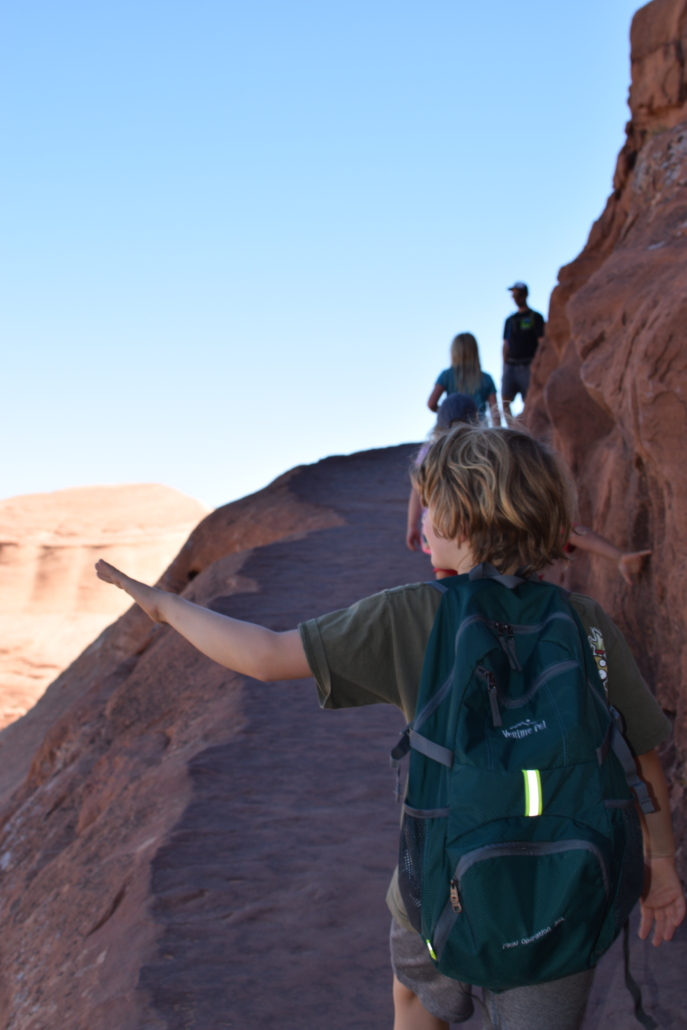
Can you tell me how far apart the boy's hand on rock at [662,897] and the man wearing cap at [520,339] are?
652 centimetres

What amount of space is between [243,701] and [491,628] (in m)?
3.36

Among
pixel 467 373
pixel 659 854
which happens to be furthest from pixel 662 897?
pixel 467 373

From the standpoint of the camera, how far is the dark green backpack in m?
1.12

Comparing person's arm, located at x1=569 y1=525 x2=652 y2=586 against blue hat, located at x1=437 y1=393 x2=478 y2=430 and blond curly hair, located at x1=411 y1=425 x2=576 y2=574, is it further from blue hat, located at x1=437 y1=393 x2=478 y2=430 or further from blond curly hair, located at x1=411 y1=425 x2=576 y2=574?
blond curly hair, located at x1=411 y1=425 x2=576 y2=574

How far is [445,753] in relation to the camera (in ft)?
→ 3.81

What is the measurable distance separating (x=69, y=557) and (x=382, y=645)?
31.7 metres

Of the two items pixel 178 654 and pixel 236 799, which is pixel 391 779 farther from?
pixel 178 654

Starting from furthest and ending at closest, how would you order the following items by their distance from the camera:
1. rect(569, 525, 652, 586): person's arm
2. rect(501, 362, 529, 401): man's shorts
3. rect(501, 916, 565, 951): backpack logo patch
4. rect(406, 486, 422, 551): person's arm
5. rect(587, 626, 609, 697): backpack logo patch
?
rect(501, 362, 529, 401): man's shorts < rect(406, 486, 422, 551): person's arm < rect(569, 525, 652, 586): person's arm < rect(587, 626, 609, 697): backpack logo patch < rect(501, 916, 565, 951): backpack logo patch

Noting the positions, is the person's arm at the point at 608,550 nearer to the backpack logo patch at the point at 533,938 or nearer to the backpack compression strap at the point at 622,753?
the backpack compression strap at the point at 622,753

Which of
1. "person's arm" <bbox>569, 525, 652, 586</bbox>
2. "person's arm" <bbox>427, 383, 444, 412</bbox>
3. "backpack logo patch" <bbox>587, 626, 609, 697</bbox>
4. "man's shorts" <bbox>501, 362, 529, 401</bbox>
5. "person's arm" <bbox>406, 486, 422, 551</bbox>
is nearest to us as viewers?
"backpack logo patch" <bbox>587, 626, 609, 697</bbox>

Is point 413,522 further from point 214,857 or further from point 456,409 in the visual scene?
point 214,857

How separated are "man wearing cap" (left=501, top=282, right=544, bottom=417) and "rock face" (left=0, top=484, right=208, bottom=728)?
24.3 meters

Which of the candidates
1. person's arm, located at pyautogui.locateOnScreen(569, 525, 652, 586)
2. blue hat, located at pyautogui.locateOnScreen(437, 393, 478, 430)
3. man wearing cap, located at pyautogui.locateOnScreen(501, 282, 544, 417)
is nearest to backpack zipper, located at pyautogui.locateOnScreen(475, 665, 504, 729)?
person's arm, located at pyautogui.locateOnScreen(569, 525, 652, 586)

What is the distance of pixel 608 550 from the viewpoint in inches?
125
